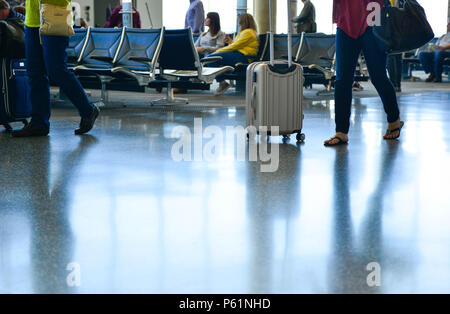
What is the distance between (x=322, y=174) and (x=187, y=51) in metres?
4.83

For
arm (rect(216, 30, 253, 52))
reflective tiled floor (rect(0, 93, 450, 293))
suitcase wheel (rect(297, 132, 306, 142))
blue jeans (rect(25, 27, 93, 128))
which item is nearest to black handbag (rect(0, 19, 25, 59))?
blue jeans (rect(25, 27, 93, 128))

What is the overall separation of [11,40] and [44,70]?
1.38ft

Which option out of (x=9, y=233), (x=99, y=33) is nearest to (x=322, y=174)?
(x=9, y=233)

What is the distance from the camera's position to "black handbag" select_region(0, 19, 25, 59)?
16.3ft

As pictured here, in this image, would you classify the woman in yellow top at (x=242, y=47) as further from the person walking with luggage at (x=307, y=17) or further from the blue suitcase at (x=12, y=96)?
the blue suitcase at (x=12, y=96)

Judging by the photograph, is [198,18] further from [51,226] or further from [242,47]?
[51,226]

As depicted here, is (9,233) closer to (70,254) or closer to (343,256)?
(70,254)

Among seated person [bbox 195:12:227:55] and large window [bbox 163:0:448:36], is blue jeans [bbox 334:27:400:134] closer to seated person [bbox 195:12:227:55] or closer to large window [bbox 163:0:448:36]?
seated person [bbox 195:12:227:55]

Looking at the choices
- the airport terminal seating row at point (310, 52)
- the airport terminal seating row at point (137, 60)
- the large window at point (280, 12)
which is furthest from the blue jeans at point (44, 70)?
the large window at point (280, 12)

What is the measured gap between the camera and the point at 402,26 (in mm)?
4387

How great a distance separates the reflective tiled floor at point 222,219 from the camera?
1.88 meters

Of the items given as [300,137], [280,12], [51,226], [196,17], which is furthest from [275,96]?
[280,12]

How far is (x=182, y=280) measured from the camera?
6.06 feet

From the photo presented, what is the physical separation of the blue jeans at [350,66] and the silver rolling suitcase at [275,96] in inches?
11.6
